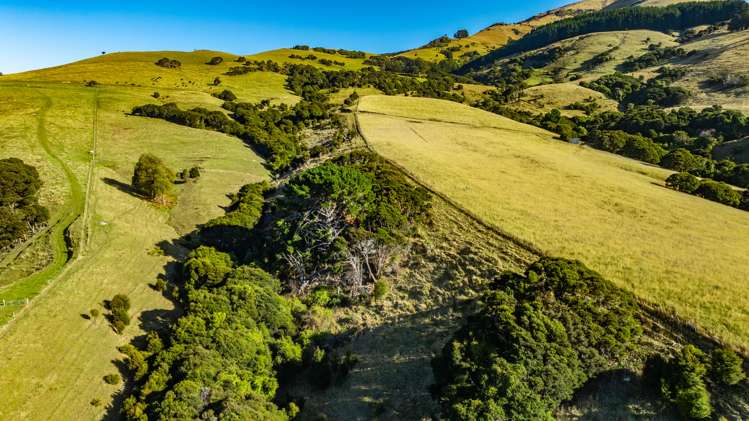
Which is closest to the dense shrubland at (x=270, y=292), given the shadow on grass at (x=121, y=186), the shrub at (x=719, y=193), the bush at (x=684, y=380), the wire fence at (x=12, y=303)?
the wire fence at (x=12, y=303)

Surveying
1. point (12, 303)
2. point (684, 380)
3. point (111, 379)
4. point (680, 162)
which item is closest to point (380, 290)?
point (111, 379)

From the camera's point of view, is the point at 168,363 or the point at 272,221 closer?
the point at 168,363

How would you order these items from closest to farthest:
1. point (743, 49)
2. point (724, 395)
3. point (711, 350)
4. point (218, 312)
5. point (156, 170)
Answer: point (724, 395)
point (711, 350)
point (218, 312)
point (156, 170)
point (743, 49)

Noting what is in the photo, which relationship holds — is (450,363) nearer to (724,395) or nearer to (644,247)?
(724,395)

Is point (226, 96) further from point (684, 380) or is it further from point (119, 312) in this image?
point (684, 380)

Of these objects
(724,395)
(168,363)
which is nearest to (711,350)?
(724,395)

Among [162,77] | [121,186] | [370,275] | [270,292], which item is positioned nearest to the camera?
[270,292]
